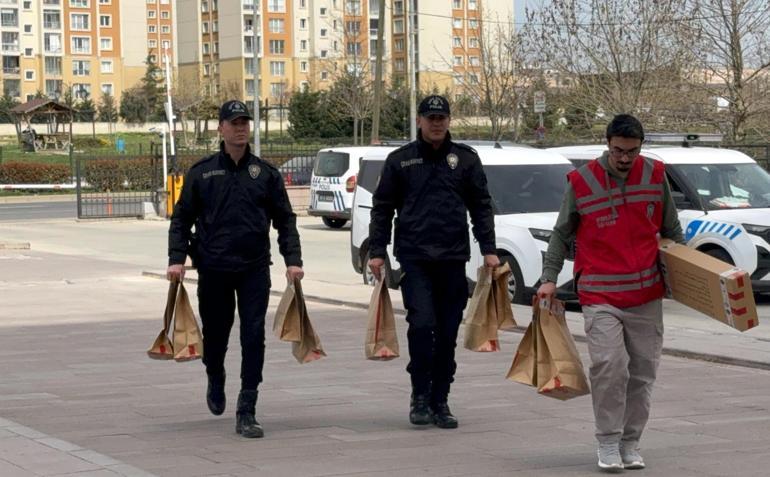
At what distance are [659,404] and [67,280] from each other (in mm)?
12918

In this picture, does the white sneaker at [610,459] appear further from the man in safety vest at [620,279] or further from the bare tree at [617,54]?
the bare tree at [617,54]

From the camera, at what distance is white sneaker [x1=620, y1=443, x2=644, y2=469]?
284 inches

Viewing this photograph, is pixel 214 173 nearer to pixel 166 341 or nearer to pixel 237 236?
pixel 237 236

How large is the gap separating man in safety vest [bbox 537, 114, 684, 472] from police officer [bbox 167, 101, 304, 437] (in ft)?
6.26

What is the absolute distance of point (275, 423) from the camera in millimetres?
8805

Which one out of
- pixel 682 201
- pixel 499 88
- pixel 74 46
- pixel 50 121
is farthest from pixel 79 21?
pixel 682 201

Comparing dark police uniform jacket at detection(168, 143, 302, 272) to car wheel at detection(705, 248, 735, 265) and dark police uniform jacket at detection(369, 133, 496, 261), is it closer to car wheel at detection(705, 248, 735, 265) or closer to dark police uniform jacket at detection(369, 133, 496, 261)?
dark police uniform jacket at detection(369, 133, 496, 261)

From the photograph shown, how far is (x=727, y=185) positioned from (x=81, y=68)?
11550 cm

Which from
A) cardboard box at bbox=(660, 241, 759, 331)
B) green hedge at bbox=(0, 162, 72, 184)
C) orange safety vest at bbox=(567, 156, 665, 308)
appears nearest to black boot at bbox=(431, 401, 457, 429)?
orange safety vest at bbox=(567, 156, 665, 308)

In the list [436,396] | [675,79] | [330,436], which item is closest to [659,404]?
[436,396]

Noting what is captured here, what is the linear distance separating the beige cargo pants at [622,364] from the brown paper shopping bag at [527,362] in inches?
15.1

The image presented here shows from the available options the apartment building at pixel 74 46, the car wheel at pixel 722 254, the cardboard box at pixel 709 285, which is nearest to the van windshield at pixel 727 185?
the car wheel at pixel 722 254

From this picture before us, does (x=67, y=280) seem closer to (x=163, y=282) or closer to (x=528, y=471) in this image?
(x=163, y=282)

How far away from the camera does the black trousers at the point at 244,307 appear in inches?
328
